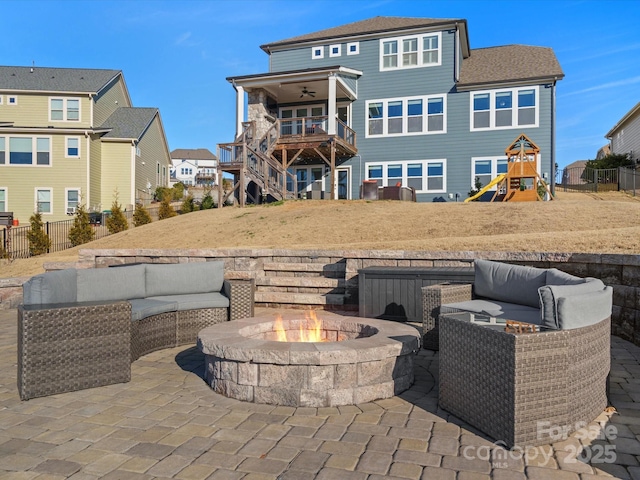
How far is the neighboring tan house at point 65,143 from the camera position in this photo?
87.1ft

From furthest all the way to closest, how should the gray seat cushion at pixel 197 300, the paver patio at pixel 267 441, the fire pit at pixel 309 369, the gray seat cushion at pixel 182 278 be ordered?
1. the gray seat cushion at pixel 182 278
2. the gray seat cushion at pixel 197 300
3. the fire pit at pixel 309 369
4. the paver patio at pixel 267 441

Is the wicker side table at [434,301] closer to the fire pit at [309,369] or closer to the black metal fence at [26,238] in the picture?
the fire pit at [309,369]

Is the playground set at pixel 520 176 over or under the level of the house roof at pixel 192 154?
under

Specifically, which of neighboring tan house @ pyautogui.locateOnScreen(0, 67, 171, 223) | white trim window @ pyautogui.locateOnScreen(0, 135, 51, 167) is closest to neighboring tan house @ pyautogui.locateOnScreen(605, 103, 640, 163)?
neighboring tan house @ pyautogui.locateOnScreen(0, 67, 171, 223)

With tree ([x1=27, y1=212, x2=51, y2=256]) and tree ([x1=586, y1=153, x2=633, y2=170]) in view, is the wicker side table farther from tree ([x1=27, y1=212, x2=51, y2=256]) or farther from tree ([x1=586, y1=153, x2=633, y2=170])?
tree ([x1=586, y1=153, x2=633, y2=170])

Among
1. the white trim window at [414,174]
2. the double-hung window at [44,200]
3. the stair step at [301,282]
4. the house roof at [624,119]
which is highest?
the house roof at [624,119]

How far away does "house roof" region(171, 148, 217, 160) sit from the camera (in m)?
78.6

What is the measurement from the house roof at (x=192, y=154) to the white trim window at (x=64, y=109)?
50235 mm

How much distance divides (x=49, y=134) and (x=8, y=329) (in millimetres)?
23912

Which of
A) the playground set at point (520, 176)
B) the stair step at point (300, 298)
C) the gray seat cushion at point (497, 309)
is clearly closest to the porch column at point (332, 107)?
the playground set at point (520, 176)

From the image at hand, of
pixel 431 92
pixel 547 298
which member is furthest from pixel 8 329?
pixel 431 92

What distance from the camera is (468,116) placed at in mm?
21531

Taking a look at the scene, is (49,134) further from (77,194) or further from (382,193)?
(382,193)

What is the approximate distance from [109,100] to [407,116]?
20.5 meters
